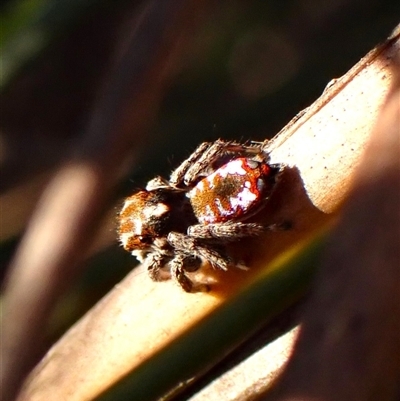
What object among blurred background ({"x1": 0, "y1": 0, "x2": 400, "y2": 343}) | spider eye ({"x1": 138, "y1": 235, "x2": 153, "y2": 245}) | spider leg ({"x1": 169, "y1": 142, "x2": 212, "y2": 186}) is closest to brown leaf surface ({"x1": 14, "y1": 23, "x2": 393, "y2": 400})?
spider eye ({"x1": 138, "y1": 235, "x2": 153, "y2": 245})

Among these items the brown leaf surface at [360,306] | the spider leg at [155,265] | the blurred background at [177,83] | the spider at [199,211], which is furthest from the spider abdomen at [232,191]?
the blurred background at [177,83]

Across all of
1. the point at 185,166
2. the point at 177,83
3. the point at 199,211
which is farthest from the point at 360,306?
the point at 177,83

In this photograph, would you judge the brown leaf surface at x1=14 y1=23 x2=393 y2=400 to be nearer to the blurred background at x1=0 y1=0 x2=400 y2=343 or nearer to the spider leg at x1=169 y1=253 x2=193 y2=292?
the spider leg at x1=169 y1=253 x2=193 y2=292

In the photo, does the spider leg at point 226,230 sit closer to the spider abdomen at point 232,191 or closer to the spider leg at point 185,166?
the spider abdomen at point 232,191

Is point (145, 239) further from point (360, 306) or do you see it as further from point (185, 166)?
point (360, 306)

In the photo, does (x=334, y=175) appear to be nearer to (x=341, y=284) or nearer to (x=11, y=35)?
(x=341, y=284)

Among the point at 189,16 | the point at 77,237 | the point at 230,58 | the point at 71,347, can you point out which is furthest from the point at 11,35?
the point at 77,237

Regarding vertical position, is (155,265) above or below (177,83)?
below
